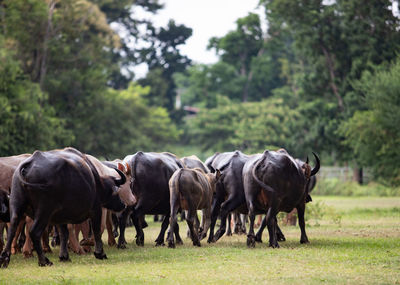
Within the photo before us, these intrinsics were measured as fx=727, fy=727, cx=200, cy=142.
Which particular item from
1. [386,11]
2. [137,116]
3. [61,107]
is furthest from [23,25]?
[386,11]

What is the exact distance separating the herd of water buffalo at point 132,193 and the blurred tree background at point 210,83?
51.7 feet

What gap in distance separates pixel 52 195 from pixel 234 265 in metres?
3.22

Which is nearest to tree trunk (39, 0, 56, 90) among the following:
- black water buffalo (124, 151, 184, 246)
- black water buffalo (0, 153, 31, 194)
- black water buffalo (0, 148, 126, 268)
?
black water buffalo (124, 151, 184, 246)

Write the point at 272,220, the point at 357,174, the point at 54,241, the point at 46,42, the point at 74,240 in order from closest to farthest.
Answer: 1. the point at 74,240
2. the point at 272,220
3. the point at 54,241
4. the point at 46,42
5. the point at 357,174

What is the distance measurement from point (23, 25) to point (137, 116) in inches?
729

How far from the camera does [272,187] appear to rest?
49.7 feet

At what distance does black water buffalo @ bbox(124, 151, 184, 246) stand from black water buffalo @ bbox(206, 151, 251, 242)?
1.18m

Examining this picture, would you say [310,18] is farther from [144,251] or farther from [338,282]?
[338,282]

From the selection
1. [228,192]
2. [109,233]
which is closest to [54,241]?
[109,233]

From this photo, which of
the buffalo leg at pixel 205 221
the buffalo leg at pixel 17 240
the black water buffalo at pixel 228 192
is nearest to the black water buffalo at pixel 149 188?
the buffalo leg at pixel 205 221

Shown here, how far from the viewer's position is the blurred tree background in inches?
1431

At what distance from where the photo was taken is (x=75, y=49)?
173 feet

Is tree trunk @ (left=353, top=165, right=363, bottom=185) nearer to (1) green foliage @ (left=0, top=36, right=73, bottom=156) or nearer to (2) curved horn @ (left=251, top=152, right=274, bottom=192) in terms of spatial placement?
(1) green foliage @ (left=0, top=36, right=73, bottom=156)

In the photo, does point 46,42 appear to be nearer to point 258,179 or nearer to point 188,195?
point 188,195
